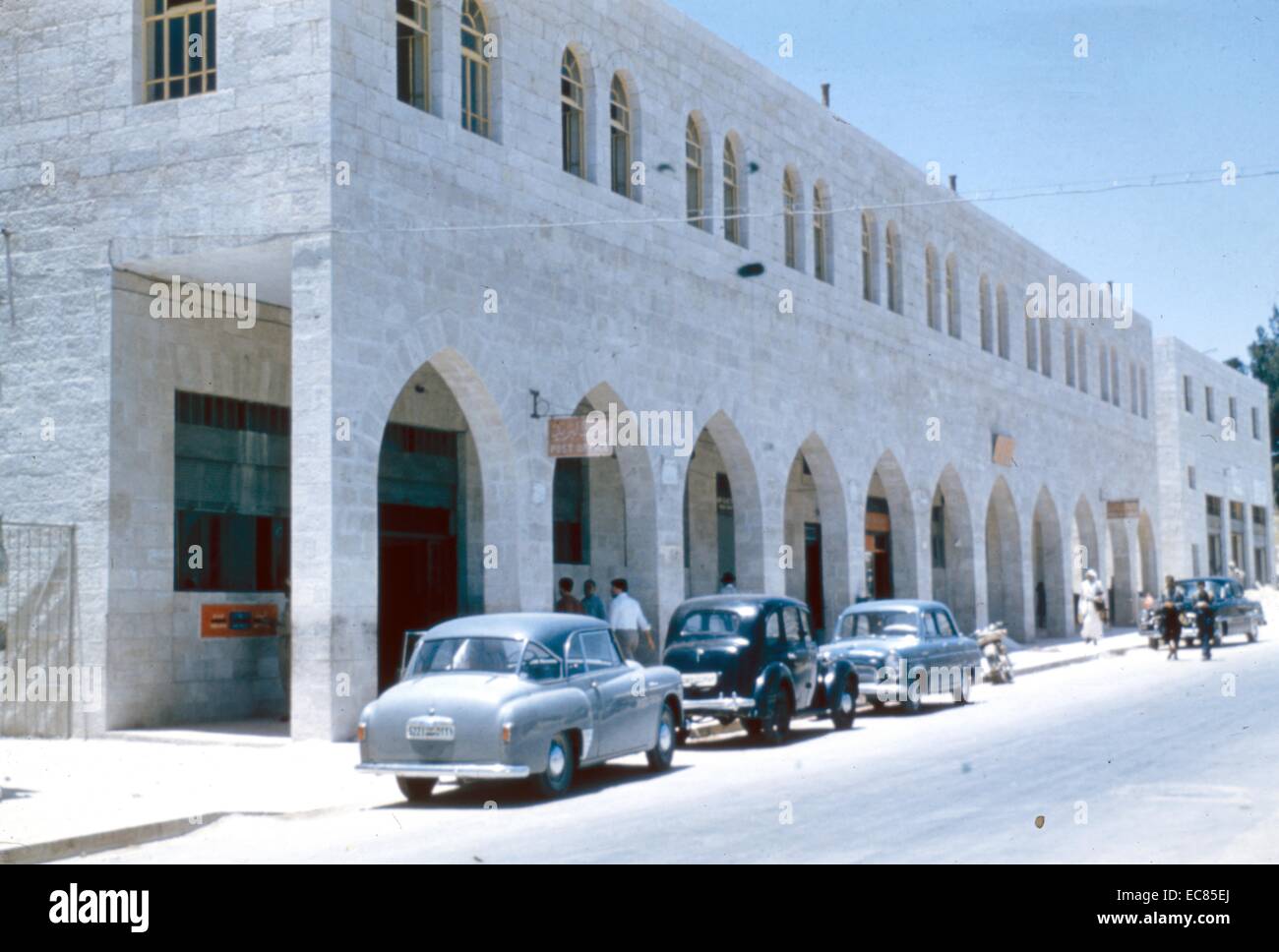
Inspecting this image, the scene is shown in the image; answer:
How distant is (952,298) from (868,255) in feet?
16.8

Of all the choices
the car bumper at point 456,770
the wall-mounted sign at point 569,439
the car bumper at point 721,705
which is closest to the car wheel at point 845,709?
the car bumper at point 721,705

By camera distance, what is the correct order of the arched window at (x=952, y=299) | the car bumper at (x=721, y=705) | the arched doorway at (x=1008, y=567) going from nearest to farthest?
the car bumper at (x=721, y=705), the arched window at (x=952, y=299), the arched doorway at (x=1008, y=567)

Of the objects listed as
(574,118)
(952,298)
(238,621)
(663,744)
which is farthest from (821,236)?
(663,744)

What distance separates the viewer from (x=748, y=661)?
16250 millimetres

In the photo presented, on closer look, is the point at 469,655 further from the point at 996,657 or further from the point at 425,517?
the point at 996,657

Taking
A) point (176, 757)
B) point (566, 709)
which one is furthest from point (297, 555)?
point (566, 709)

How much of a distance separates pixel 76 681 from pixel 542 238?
8331mm

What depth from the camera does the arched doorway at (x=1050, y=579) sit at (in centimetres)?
3991

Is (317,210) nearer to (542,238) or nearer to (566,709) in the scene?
(542,238)

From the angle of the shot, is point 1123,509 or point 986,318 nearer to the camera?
point 986,318

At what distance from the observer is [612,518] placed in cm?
2491

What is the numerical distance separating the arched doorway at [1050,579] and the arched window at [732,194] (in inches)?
668

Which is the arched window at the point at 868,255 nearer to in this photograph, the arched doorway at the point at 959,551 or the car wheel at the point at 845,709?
the arched doorway at the point at 959,551

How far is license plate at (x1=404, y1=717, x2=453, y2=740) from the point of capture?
467 inches
